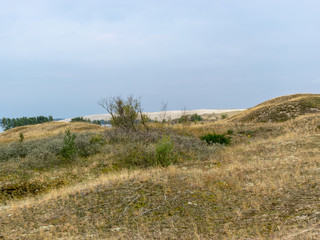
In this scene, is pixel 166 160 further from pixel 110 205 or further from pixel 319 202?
pixel 319 202

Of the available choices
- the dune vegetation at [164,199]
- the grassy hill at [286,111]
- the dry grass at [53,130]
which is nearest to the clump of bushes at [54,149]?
the dune vegetation at [164,199]

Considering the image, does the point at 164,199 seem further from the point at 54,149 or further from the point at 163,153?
the point at 54,149

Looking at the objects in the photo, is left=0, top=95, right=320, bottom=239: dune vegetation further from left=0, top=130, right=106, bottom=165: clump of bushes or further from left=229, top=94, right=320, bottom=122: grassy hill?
left=229, top=94, right=320, bottom=122: grassy hill

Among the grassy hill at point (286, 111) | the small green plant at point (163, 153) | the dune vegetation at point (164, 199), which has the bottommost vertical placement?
the dune vegetation at point (164, 199)

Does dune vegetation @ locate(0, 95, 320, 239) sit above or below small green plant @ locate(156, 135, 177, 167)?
below

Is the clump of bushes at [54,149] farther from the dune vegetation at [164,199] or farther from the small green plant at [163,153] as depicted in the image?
the small green plant at [163,153]

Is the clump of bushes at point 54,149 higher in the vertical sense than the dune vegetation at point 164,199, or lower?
higher

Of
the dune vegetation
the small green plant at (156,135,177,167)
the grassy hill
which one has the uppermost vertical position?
the grassy hill

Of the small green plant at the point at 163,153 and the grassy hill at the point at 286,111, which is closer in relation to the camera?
the small green plant at the point at 163,153

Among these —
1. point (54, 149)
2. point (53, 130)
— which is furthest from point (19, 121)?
point (54, 149)

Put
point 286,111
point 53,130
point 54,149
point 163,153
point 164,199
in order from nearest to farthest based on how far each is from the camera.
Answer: point 164,199
point 163,153
point 54,149
point 53,130
point 286,111

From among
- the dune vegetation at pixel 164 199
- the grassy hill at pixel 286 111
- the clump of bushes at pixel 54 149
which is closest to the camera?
the dune vegetation at pixel 164 199

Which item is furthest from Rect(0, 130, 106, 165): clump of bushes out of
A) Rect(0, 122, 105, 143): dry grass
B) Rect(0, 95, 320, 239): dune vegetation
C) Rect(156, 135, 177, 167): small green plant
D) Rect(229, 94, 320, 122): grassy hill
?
Rect(229, 94, 320, 122): grassy hill

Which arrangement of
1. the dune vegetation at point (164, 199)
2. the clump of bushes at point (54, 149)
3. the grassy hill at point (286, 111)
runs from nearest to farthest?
the dune vegetation at point (164, 199) → the clump of bushes at point (54, 149) → the grassy hill at point (286, 111)
